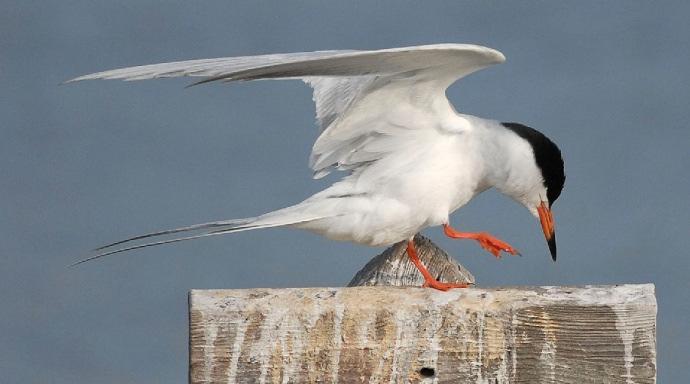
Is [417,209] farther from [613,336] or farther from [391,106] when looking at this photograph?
[613,336]

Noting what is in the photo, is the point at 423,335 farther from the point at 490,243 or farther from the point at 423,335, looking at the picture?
the point at 490,243

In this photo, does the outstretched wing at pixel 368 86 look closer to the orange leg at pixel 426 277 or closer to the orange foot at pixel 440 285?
the orange leg at pixel 426 277

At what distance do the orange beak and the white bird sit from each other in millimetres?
181

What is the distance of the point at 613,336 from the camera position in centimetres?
412

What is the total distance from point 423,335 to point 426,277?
2.95ft

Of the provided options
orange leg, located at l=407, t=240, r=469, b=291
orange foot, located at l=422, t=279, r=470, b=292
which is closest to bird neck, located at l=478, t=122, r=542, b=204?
orange leg, located at l=407, t=240, r=469, b=291

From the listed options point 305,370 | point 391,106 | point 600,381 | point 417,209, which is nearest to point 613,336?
point 600,381

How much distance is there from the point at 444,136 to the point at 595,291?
224 centimetres

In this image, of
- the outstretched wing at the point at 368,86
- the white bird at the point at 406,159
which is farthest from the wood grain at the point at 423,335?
the white bird at the point at 406,159

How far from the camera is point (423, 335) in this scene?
4.05m

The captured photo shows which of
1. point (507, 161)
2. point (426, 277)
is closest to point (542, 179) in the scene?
point (507, 161)

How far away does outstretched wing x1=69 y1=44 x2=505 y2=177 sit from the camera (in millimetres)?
4898

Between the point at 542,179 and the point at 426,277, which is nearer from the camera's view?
the point at 426,277

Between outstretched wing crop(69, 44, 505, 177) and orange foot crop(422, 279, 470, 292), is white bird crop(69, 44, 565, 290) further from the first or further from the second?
orange foot crop(422, 279, 470, 292)
